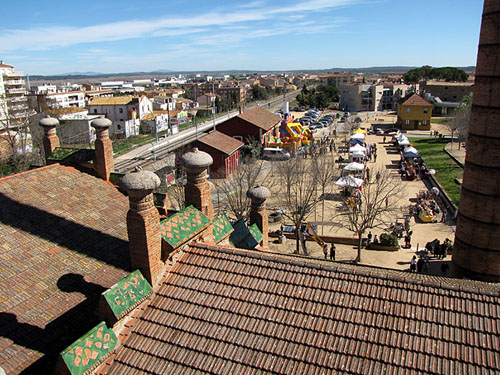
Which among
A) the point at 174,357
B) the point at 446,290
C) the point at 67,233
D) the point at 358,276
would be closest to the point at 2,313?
the point at 67,233

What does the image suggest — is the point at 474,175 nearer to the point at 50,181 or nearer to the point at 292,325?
the point at 292,325

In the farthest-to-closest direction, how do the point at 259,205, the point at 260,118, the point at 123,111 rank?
the point at 123,111 → the point at 260,118 → the point at 259,205

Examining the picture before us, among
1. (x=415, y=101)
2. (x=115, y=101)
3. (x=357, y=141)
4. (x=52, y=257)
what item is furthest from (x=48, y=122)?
(x=115, y=101)

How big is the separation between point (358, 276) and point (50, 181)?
8.19 m

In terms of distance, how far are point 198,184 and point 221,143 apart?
104 ft

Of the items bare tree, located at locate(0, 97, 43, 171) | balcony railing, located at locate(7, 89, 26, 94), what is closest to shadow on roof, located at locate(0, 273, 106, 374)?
bare tree, located at locate(0, 97, 43, 171)

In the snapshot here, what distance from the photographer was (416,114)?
68.2 metres

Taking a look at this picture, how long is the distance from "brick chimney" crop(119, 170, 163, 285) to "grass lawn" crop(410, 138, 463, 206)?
2758 cm

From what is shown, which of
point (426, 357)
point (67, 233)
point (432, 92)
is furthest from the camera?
point (432, 92)

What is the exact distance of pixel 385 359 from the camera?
5.66 metres

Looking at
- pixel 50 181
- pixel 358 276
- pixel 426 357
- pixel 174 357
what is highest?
pixel 50 181

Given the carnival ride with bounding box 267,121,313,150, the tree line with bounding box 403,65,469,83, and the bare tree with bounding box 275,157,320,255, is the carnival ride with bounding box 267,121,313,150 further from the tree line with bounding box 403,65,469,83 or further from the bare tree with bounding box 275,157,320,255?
the tree line with bounding box 403,65,469,83

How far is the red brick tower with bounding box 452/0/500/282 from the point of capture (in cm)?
1480

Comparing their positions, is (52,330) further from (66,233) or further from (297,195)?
(297,195)
